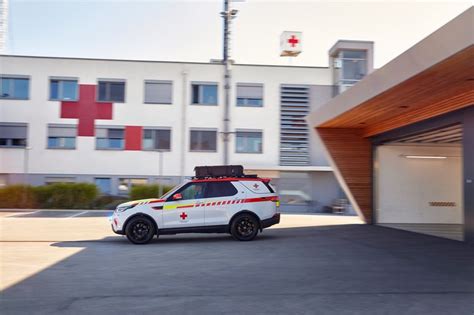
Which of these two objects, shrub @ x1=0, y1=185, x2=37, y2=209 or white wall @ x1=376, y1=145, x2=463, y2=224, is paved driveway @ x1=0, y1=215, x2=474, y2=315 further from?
shrub @ x1=0, y1=185, x2=37, y2=209

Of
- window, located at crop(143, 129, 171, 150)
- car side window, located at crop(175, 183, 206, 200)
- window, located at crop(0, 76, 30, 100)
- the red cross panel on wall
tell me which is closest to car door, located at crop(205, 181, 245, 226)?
car side window, located at crop(175, 183, 206, 200)

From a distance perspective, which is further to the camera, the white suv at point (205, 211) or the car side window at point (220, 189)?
the car side window at point (220, 189)

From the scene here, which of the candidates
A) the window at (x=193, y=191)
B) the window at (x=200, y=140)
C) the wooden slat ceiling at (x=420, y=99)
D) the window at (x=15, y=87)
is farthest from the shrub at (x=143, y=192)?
the window at (x=193, y=191)

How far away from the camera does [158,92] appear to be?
31547 millimetres

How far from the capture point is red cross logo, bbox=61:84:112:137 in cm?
3122

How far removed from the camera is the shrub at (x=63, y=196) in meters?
28.6

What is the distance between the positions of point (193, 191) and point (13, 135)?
67.6ft

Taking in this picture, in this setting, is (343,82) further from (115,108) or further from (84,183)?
(84,183)

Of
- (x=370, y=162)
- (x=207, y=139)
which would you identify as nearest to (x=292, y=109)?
(x=207, y=139)

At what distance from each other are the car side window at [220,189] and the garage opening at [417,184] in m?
7.70

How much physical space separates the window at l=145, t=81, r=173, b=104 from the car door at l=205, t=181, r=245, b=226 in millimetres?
18151

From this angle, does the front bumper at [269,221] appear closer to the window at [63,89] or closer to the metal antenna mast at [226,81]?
the metal antenna mast at [226,81]

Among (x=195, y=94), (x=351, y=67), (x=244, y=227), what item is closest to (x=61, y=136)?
(x=195, y=94)

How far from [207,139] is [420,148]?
14.4m
